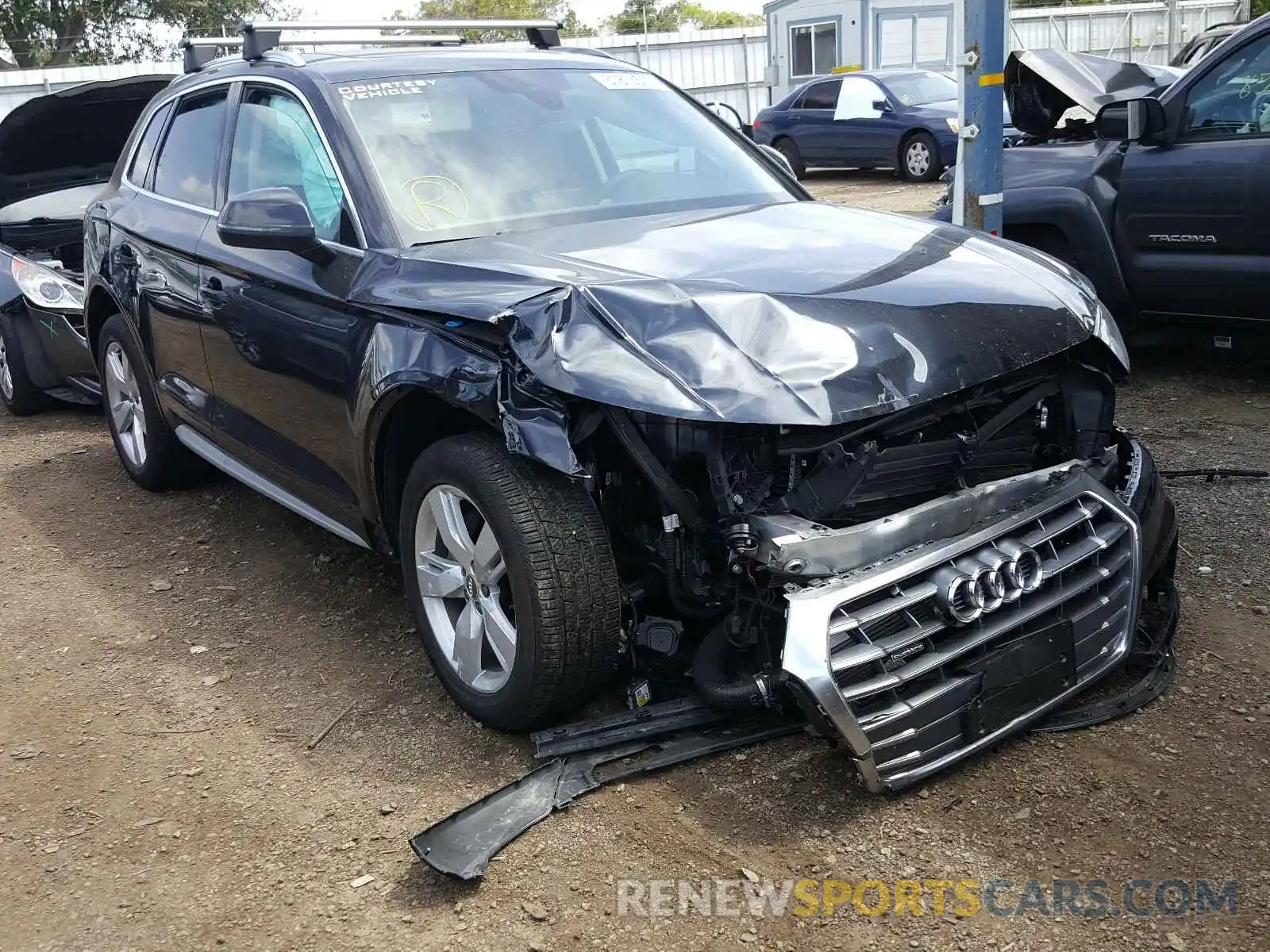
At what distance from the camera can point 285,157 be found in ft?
14.0

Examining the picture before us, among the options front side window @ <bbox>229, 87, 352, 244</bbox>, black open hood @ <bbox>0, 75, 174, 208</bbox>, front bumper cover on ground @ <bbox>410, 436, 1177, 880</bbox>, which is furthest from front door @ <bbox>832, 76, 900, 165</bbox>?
front bumper cover on ground @ <bbox>410, 436, 1177, 880</bbox>

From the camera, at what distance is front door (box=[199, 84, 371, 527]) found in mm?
3783

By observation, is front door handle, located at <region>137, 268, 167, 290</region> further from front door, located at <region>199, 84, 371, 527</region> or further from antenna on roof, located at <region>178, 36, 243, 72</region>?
antenna on roof, located at <region>178, 36, 243, 72</region>

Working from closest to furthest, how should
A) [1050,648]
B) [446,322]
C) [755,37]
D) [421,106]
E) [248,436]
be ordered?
[1050,648], [446,322], [421,106], [248,436], [755,37]

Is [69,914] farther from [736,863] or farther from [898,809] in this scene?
[898,809]

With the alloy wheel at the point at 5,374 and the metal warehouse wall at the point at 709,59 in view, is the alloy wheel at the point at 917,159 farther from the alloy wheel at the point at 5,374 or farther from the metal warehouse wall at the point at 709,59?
the alloy wheel at the point at 5,374

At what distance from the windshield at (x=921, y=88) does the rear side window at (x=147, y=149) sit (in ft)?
43.4

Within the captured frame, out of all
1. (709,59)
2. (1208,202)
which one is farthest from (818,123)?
(1208,202)

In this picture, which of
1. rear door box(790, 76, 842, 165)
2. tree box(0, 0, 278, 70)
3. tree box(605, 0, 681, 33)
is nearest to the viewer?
rear door box(790, 76, 842, 165)

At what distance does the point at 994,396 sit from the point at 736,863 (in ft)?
4.74

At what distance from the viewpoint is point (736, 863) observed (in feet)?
9.25

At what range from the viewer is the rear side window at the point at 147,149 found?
5.57m

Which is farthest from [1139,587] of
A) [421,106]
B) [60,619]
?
[60,619]

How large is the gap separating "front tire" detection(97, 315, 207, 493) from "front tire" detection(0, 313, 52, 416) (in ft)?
6.11
